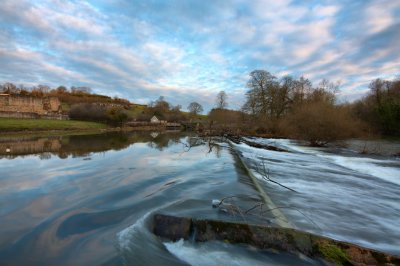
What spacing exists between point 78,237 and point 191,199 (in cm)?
320

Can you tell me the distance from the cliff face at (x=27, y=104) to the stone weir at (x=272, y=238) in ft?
195

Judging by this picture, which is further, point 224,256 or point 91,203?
point 91,203

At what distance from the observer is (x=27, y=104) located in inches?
2419

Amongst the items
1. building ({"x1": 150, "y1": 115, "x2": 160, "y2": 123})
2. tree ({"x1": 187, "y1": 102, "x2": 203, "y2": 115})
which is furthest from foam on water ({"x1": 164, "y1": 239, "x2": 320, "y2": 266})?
tree ({"x1": 187, "y1": 102, "x2": 203, "y2": 115})

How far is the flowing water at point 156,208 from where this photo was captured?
4855 mm

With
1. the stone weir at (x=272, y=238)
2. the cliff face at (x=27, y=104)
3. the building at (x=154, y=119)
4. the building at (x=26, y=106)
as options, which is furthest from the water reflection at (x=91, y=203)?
the building at (x=154, y=119)

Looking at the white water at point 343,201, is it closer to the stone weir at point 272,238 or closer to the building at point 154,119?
the stone weir at point 272,238

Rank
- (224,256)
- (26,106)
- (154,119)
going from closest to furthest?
(224,256) < (26,106) < (154,119)

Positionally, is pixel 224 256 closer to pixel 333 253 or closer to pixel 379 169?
pixel 333 253

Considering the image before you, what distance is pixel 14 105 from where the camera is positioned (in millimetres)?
58062

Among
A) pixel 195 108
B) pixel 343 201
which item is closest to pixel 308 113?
pixel 343 201

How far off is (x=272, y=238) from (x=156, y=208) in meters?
3.25

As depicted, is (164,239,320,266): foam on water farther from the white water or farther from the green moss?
the white water

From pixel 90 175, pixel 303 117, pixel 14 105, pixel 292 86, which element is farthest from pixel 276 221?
pixel 14 105
